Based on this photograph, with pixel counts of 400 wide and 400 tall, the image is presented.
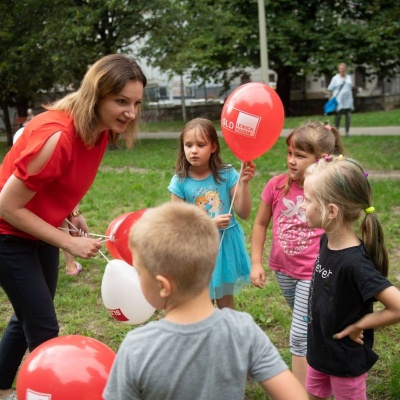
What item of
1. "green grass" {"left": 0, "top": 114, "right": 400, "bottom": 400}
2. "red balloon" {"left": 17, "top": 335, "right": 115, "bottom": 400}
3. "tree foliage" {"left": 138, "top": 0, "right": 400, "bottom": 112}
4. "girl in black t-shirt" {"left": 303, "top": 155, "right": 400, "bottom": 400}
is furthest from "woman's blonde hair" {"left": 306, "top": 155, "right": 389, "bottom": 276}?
"tree foliage" {"left": 138, "top": 0, "right": 400, "bottom": 112}

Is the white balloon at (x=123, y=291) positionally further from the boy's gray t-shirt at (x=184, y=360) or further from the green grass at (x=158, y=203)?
the boy's gray t-shirt at (x=184, y=360)

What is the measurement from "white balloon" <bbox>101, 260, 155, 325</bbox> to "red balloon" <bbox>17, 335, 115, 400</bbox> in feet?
2.05

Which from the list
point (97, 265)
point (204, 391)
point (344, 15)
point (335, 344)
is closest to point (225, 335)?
point (204, 391)

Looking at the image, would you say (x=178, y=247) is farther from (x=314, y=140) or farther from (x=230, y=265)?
(x=230, y=265)

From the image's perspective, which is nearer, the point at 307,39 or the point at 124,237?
the point at 124,237

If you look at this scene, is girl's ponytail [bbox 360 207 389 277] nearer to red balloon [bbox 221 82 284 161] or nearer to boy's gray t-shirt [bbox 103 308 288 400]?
boy's gray t-shirt [bbox 103 308 288 400]

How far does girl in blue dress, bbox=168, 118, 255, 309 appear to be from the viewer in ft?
11.0

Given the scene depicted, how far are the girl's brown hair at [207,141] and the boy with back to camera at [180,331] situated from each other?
5.76 ft

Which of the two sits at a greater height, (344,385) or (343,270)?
(343,270)

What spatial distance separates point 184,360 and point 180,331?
0.26 ft

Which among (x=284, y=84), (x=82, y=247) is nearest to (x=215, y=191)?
(x=82, y=247)

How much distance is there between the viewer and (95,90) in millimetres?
2553

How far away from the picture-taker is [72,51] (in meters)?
14.4

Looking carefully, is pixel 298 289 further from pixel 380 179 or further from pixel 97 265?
pixel 380 179
